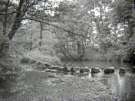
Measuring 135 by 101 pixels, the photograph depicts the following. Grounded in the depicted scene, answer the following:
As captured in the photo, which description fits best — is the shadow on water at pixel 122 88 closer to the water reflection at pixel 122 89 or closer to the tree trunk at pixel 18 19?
the water reflection at pixel 122 89

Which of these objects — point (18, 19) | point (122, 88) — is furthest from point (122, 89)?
point (18, 19)

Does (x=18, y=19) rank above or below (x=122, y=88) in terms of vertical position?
above

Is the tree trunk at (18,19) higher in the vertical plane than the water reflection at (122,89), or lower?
higher

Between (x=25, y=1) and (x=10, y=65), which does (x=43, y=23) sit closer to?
(x=25, y=1)

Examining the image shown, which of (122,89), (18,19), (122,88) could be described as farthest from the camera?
(122,88)

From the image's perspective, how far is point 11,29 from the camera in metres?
10.3

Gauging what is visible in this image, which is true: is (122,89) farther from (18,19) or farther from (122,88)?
(18,19)

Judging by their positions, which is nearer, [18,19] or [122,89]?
[18,19]

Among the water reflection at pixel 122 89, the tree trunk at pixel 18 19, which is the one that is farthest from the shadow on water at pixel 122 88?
the tree trunk at pixel 18 19

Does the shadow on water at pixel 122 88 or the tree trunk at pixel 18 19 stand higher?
the tree trunk at pixel 18 19

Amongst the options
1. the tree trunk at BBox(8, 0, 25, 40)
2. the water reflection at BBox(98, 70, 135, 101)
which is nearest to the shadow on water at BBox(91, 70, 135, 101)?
the water reflection at BBox(98, 70, 135, 101)

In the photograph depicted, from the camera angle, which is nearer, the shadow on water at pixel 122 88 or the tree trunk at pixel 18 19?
the shadow on water at pixel 122 88

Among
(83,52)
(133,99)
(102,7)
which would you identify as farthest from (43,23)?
(102,7)

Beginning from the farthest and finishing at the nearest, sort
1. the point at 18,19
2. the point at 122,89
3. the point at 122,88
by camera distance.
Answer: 1. the point at 122,88
2. the point at 122,89
3. the point at 18,19
